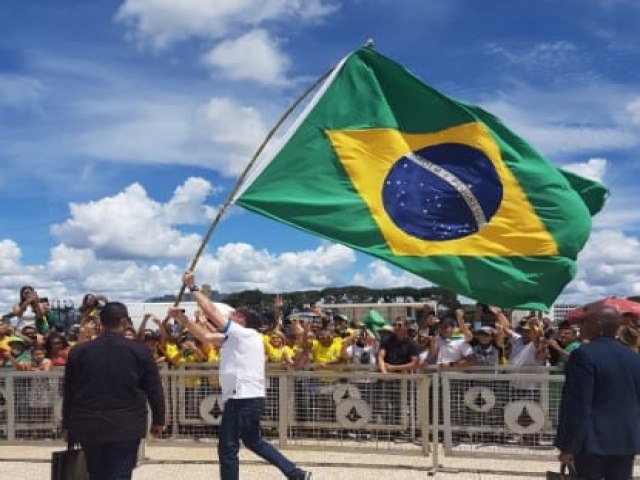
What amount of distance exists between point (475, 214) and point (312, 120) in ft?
6.08

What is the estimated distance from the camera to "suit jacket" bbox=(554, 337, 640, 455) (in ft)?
17.6

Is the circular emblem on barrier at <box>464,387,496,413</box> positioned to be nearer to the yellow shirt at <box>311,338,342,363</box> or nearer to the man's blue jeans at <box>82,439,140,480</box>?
the yellow shirt at <box>311,338,342,363</box>

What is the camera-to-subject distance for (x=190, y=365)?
35.5ft

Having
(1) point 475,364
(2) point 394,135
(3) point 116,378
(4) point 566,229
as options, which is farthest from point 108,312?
(1) point 475,364

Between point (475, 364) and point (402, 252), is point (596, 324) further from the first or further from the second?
point (475, 364)

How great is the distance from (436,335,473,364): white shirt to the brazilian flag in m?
2.80

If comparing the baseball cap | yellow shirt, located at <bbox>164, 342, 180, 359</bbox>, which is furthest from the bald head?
yellow shirt, located at <bbox>164, 342, 180, 359</bbox>

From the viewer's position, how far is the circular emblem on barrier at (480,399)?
372 inches

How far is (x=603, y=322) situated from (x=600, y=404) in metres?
0.52

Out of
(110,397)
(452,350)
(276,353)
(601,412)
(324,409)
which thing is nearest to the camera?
(601,412)

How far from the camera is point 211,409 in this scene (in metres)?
10.2

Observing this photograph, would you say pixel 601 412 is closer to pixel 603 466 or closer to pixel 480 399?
pixel 603 466

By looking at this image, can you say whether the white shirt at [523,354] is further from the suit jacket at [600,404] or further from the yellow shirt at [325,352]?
the suit jacket at [600,404]

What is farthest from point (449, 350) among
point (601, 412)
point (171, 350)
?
point (601, 412)
